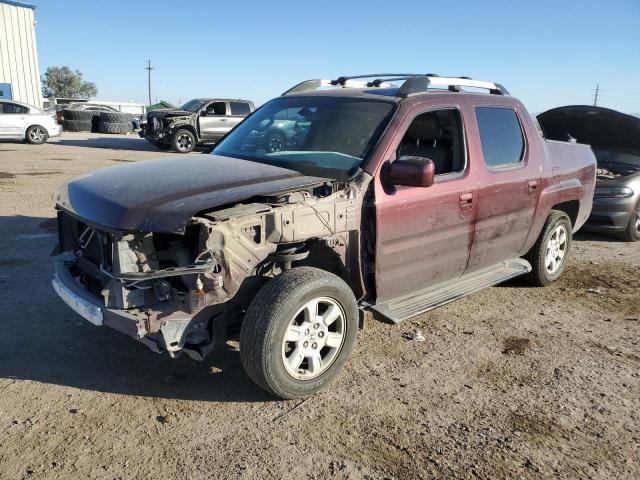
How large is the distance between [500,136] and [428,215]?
4.31ft

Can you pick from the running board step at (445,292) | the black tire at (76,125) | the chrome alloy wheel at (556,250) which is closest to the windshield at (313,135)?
the running board step at (445,292)

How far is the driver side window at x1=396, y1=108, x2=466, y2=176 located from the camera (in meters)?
4.18

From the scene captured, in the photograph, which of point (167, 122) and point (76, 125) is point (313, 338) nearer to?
point (167, 122)

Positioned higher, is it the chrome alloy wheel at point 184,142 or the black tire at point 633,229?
the chrome alloy wheel at point 184,142

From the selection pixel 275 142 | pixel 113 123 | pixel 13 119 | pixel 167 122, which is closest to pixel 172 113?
pixel 167 122

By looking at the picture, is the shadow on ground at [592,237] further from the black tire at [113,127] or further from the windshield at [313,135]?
the black tire at [113,127]

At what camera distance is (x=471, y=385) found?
352cm

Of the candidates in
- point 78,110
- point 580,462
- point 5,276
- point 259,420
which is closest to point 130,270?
point 259,420

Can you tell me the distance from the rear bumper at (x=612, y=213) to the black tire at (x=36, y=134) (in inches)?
731

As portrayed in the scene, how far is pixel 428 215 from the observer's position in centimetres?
383

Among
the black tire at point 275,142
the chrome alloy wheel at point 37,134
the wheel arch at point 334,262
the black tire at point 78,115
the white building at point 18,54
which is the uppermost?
the white building at point 18,54

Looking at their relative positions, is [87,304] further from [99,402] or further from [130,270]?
[99,402]

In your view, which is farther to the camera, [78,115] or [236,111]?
[78,115]

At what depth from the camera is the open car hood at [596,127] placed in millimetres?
7754
